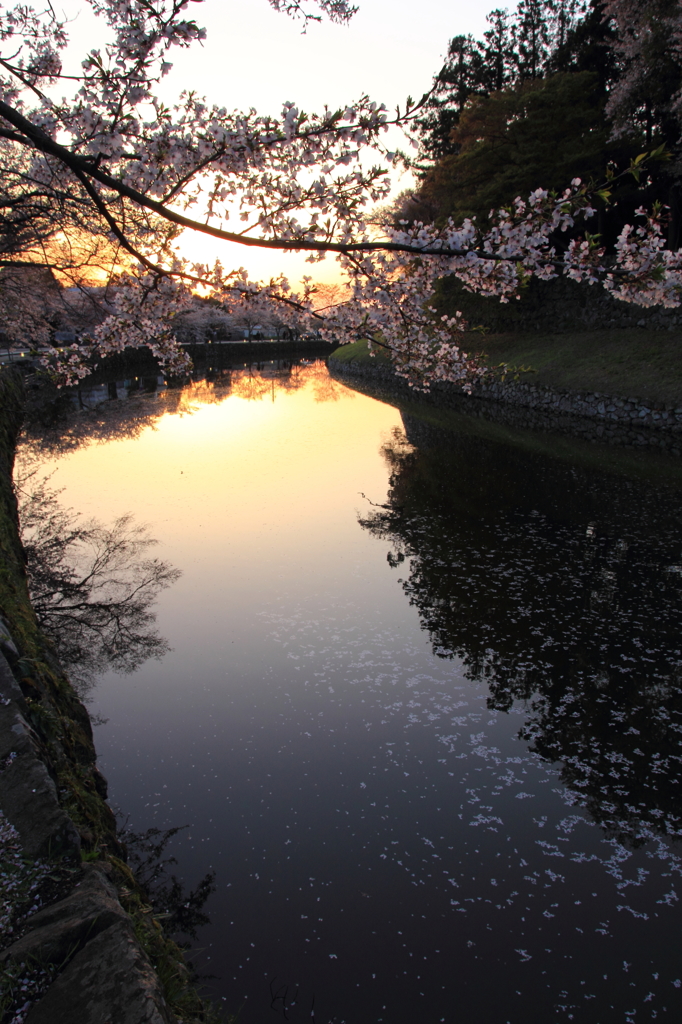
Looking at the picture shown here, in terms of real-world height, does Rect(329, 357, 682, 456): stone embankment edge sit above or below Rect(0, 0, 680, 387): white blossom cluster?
below

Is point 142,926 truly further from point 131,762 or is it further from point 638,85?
point 638,85

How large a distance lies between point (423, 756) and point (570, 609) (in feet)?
11.0

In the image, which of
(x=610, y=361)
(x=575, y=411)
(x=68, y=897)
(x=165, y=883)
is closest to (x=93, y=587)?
(x=165, y=883)

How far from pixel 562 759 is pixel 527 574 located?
12.3ft

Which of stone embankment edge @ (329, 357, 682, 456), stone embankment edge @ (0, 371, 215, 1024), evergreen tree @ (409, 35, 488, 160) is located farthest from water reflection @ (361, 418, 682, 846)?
evergreen tree @ (409, 35, 488, 160)

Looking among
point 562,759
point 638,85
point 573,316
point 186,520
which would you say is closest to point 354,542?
point 186,520

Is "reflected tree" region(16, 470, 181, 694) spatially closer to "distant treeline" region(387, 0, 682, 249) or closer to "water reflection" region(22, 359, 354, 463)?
"water reflection" region(22, 359, 354, 463)

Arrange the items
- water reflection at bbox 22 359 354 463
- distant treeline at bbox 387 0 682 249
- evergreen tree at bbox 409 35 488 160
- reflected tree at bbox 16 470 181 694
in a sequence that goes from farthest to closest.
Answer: evergreen tree at bbox 409 35 488 160 < distant treeline at bbox 387 0 682 249 < water reflection at bbox 22 359 354 463 < reflected tree at bbox 16 470 181 694

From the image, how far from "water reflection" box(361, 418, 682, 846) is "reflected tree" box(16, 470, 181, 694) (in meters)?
3.50

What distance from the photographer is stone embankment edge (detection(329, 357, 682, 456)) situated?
55.8 ft

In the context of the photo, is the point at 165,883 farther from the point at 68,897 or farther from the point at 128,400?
the point at 128,400

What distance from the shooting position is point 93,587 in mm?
8250

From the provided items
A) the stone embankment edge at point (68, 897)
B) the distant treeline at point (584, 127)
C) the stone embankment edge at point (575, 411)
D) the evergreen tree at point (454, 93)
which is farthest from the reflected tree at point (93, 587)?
the evergreen tree at point (454, 93)

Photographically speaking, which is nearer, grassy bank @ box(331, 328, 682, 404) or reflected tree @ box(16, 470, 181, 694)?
reflected tree @ box(16, 470, 181, 694)
